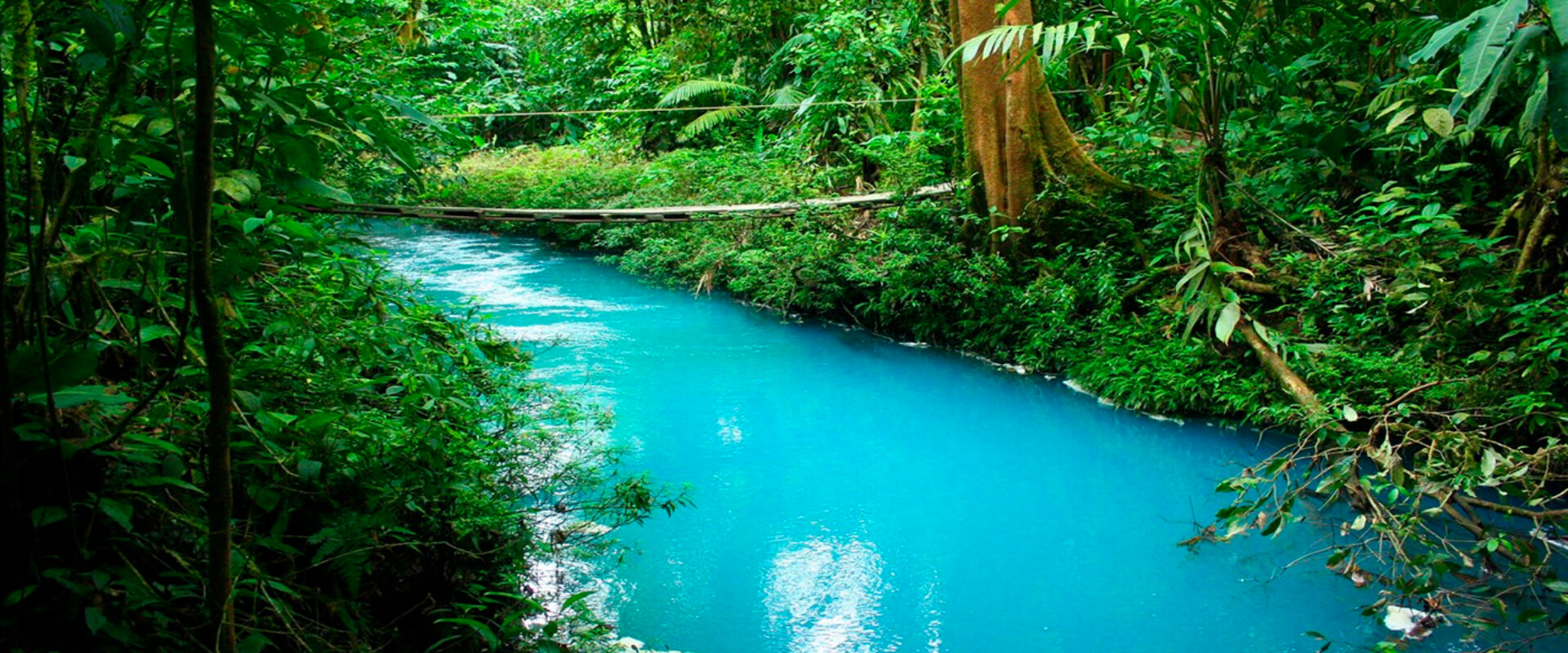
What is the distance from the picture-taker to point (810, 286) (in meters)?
6.39

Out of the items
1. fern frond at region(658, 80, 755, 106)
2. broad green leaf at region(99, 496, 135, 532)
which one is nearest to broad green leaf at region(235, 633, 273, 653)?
broad green leaf at region(99, 496, 135, 532)

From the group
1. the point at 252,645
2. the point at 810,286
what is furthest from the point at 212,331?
the point at 810,286

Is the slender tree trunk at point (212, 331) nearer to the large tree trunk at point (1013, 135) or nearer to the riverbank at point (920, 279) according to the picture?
the riverbank at point (920, 279)

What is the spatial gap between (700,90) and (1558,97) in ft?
28.5

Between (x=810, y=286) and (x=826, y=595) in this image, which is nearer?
(x=826, y=595)

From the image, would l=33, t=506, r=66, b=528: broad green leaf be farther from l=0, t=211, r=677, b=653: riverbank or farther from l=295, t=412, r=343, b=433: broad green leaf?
l=295, t=412, r=343, b=433: broad green leaf

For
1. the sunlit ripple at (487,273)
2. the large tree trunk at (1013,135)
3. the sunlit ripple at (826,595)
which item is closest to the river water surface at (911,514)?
the sunlit ripple at (826,595)

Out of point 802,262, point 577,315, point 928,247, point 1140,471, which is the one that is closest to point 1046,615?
point 1140,471

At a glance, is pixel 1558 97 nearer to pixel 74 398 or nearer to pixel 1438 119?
pixel 74 398

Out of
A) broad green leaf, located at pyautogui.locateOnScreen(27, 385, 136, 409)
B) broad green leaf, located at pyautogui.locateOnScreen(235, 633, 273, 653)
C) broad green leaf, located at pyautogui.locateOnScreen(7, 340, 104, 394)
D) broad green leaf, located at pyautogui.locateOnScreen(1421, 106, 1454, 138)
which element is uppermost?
broad green leaf, located at pyautogui.locateOnScreen(1421, 106, 1454, 138)

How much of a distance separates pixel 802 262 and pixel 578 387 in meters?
1.91

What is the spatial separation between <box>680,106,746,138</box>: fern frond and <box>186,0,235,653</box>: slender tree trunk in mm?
8328

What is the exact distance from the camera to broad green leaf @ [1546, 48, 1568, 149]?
157cm

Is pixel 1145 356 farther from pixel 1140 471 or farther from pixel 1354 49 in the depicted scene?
pixel 1354 49
